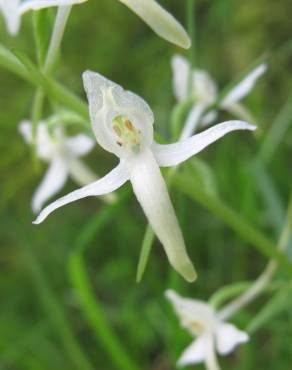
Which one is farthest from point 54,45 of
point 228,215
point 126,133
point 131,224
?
point 131,224

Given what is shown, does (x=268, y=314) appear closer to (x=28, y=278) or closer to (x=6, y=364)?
(x=6, y=364)

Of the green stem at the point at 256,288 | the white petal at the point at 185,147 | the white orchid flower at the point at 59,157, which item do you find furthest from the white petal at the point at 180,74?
the white petal at the point at 185,147

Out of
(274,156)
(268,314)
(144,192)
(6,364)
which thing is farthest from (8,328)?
(144,192)

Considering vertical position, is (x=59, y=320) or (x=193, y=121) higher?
(x=193, y=121)

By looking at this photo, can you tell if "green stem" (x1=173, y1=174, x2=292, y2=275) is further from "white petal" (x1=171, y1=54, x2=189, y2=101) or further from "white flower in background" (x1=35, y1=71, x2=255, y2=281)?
"white petal" (x1=171, y1=54, x2=189, y2=101)

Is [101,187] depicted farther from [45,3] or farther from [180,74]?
[180,74]
